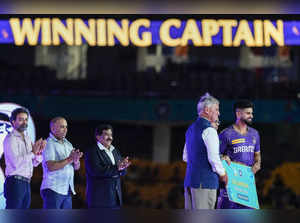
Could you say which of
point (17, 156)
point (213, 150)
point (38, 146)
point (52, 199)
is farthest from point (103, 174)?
point (213, 150)

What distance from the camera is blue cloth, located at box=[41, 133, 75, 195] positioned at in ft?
13.2

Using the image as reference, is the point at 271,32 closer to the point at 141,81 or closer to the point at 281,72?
the point at 141,81

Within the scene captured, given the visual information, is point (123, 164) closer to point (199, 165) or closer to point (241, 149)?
point (199, 165)

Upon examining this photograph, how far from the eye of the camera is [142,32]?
5.45 metres

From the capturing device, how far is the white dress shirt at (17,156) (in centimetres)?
406

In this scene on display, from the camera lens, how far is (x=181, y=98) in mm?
11688

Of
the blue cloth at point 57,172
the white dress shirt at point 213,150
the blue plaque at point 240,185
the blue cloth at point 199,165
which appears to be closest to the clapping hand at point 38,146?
the blue cloth at point 57,172

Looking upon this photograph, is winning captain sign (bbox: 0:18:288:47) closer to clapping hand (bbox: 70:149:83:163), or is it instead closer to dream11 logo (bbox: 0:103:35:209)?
dream11 logo (bbox: 0:103:35:209)

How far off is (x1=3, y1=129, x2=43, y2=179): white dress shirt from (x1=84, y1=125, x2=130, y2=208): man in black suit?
42 cm

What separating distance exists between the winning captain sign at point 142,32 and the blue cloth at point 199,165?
4.27 ft

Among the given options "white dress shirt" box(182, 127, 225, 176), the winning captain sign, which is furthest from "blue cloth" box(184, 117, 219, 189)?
the winning captain sign

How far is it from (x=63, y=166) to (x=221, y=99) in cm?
787

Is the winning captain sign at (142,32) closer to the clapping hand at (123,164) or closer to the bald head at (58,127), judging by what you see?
the bald head at (58,127)

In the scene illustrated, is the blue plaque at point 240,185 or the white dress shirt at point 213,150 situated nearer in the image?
the white dress shirt at point 213,150
